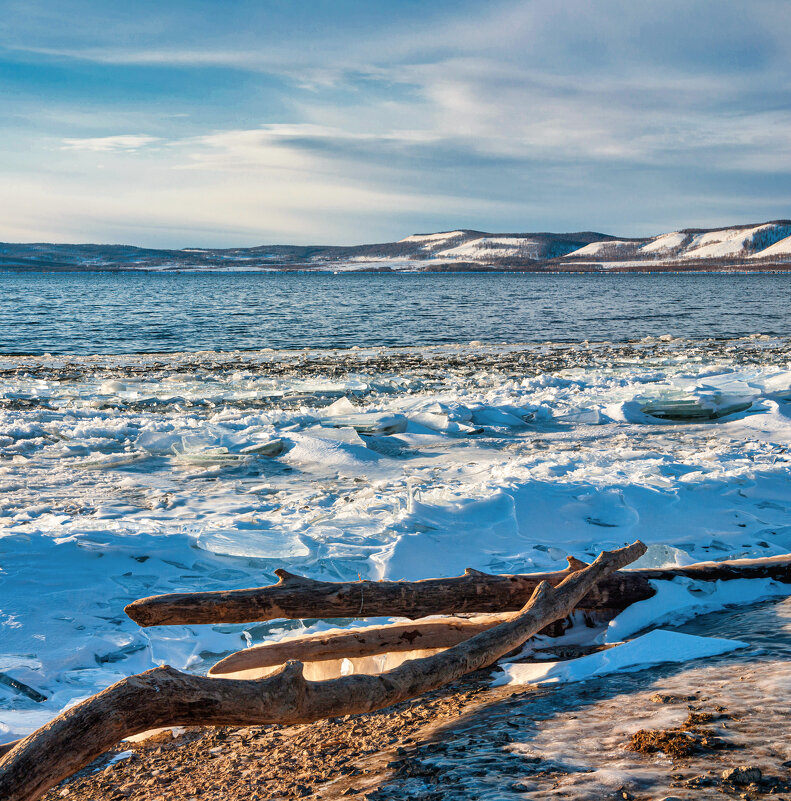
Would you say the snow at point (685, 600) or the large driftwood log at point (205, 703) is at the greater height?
the large driftwood log at point (205, 703)

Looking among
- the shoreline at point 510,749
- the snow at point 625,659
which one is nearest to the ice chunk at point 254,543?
the shoreline at point 510,749

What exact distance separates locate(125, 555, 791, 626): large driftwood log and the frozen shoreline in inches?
36.7

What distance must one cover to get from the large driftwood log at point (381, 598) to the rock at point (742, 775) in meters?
1.68

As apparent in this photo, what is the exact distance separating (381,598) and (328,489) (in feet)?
12.0

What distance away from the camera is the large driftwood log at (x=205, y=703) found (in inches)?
74.4

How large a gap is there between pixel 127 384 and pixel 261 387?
2891 mm

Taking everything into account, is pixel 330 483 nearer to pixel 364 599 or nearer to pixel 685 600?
pixel 364 599

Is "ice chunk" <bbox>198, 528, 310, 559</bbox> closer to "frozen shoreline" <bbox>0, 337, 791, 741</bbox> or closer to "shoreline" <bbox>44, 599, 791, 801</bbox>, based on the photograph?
"frozen shoreline" <bbox>0, 337, 791, 741</bbox>

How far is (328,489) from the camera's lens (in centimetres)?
689

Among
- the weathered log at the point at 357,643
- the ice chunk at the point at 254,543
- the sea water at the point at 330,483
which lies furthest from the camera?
the ice chunk at the point at 254,543

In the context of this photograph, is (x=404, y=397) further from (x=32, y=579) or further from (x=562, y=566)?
(x=32, y=579)

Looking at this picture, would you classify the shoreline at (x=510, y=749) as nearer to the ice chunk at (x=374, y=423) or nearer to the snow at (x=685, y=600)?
the snow at (x=685, y=600)

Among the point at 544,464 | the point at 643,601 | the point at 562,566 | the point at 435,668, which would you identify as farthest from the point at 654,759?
the point at 544,464

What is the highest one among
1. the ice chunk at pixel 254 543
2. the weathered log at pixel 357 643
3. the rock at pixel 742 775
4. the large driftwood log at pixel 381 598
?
the rock at pixel 742 775
